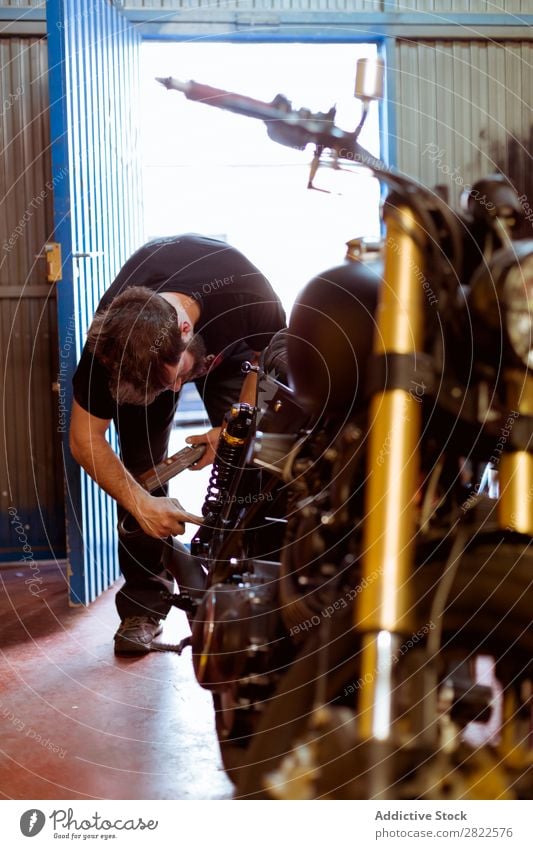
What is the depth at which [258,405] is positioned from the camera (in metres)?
1.48

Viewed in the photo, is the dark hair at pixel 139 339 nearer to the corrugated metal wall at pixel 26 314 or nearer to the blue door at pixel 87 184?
the blue door at pixel 87 184

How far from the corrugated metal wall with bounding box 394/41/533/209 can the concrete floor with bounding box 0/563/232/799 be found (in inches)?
78.9

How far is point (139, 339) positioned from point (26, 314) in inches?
65.8

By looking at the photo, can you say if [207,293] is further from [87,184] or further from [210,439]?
[87,184]

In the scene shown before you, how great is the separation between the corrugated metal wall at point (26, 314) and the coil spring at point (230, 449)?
1.69 metres

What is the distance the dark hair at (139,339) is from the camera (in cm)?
174

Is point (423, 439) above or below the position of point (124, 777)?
above

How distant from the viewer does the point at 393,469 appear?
1021mm

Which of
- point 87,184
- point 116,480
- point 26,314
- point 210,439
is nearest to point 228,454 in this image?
point 210,439

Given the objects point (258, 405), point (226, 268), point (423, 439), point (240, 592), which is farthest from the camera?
point (226, 268)

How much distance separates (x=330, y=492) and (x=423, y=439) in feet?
0.44

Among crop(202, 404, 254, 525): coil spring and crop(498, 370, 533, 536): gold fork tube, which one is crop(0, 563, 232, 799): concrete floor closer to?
crop(202, 404, 254, 525): coil spring

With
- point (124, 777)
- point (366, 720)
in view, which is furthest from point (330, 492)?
point (124, 777)

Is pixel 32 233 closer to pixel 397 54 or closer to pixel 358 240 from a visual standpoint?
pixel 397 54
